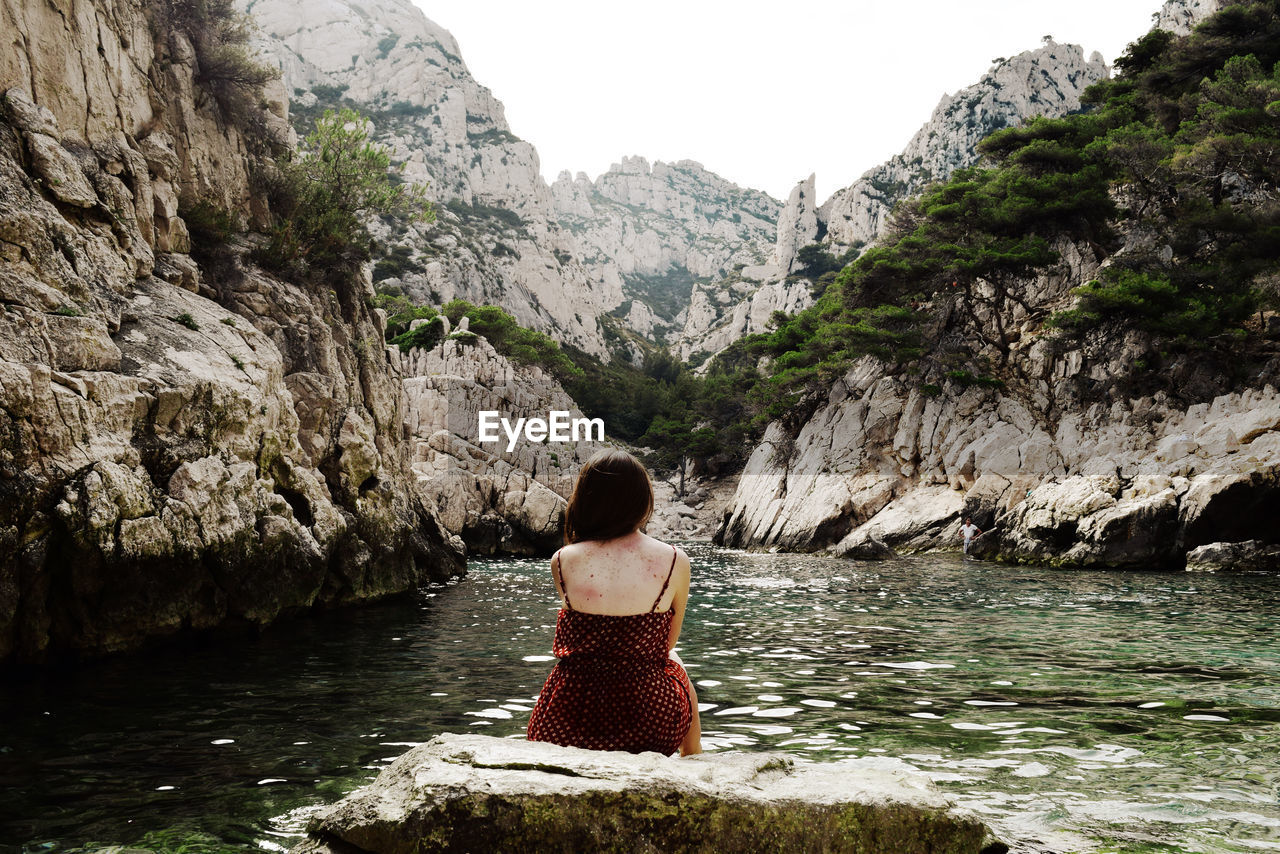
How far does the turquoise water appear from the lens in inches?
175

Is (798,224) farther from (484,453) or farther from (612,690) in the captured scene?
(612,690)

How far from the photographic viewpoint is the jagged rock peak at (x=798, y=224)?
105375 millimetres

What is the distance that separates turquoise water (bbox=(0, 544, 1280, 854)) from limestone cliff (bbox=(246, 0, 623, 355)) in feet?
239

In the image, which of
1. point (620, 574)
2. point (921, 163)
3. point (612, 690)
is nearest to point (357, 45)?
point (921, 163)

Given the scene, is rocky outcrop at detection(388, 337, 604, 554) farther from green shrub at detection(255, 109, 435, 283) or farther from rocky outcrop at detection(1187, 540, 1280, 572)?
rocky outcrop at detection(1187, 540, 1280, 572)

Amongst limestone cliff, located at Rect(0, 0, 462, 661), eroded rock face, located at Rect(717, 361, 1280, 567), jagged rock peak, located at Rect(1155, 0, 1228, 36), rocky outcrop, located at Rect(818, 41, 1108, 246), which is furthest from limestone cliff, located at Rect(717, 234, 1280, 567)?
rocky outcrop, located at Rect(818, 41, 1108, 246)

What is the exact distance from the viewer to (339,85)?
424 feet

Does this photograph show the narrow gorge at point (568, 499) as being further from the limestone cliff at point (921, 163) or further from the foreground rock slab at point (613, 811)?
the limestone cliff at point (921, 163)

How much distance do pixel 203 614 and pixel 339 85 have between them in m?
140

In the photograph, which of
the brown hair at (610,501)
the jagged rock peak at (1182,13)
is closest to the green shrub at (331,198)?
the brown hair at (610,501)

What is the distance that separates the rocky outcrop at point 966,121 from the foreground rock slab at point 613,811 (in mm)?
91981

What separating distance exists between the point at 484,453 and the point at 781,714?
1467 inches

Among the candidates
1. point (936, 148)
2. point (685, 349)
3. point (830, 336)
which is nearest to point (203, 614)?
point (830, 336)

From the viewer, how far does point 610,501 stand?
3908 mm
